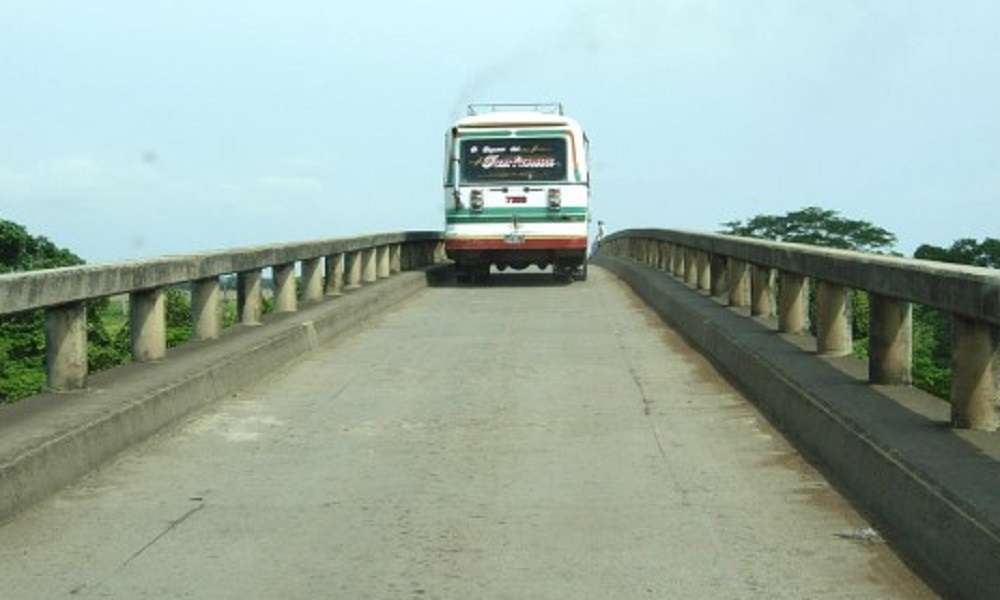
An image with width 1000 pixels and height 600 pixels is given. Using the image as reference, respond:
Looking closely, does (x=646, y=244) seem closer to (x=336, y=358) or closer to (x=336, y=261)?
(x=336, y=261)

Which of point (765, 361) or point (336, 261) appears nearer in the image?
point (765, 361)

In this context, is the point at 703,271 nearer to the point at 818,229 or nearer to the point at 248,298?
the point at 248,298

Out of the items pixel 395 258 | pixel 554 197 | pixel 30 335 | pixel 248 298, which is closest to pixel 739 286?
pixel 248 298

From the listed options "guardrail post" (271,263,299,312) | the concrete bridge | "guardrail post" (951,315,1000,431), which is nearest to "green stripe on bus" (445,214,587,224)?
"guardrail post" (271,263,299,312)

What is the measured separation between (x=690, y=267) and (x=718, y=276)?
407 cm

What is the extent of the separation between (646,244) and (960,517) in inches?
1088

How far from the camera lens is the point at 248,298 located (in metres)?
15.4

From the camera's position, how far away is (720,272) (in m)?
18.5

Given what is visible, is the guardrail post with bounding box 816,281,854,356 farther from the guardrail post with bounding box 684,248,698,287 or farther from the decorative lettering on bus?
the decorative lettering on bus

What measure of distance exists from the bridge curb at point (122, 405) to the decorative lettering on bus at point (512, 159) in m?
13.0

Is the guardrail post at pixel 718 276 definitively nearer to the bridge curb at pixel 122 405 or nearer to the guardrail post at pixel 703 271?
the guardrail post at pixel 703 271

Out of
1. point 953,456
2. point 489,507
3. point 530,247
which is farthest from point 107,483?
point 530,247

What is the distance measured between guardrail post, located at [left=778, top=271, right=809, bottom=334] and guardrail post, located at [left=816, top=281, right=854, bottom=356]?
1.39 meters

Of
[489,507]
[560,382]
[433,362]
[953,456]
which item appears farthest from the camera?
[433,362]
